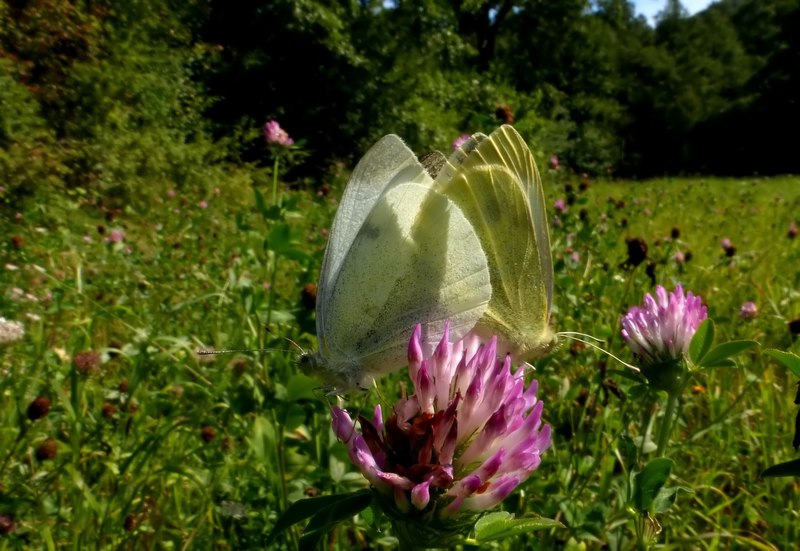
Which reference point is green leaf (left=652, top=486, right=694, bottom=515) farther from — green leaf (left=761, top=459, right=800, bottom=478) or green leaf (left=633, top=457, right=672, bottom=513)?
green leaf (left=761, top=459, right=800, bottom=478)

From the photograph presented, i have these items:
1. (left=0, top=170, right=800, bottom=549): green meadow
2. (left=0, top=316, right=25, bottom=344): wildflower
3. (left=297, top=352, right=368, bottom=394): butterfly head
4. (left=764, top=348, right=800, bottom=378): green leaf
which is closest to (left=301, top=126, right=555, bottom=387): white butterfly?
(left=297, top=352, right=368, bottom=394): butterfly head

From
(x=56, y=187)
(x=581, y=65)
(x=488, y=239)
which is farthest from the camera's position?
(x=581, y=65)

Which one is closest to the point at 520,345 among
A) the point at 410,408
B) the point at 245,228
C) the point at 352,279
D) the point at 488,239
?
the point at 488,239

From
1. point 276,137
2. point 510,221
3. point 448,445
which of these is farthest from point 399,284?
point 276,137

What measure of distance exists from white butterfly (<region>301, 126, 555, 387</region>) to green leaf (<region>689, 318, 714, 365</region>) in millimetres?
305

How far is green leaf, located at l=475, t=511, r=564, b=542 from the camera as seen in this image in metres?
0.63

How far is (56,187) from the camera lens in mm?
4727

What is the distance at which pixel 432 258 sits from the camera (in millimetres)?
1146

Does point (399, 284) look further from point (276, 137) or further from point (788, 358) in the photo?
point (276, 137)

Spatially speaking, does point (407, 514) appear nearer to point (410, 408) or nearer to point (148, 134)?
point (410, 408)

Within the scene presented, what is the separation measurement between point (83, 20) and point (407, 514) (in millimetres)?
6338

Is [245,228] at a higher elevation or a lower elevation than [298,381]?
higher

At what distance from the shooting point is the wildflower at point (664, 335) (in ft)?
3.57

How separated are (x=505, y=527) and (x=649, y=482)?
0.87ft
